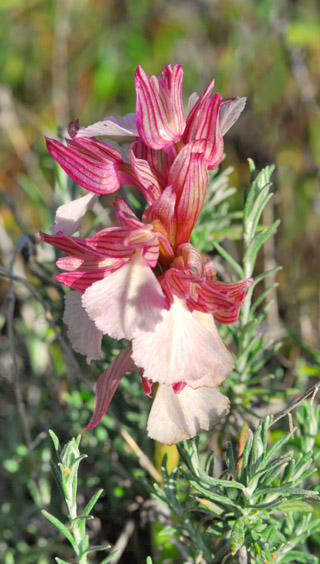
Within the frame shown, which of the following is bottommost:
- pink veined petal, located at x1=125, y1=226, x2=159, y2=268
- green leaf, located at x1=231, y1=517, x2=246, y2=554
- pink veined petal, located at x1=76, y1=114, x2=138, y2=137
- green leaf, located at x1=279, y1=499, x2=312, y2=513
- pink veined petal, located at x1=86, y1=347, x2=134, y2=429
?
green leaf, located at x1=279, y1=499, x2=312, y2=513

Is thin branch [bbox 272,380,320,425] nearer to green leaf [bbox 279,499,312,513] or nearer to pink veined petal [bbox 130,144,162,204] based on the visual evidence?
green leaf [bbox 279,499,312,513]

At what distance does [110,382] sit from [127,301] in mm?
120

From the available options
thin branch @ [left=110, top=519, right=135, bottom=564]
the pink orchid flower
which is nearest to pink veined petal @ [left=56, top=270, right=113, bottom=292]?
the pink orchid flower

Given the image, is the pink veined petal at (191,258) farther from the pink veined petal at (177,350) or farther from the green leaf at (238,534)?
the green leaf at (238,534)

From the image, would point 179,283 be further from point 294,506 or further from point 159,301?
point 294,506

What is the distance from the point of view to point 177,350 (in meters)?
0.51

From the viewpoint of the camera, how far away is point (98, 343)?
0.57 meters

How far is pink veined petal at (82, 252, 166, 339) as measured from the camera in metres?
0.50

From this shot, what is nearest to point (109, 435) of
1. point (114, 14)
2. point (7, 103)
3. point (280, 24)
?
point (7, 103)

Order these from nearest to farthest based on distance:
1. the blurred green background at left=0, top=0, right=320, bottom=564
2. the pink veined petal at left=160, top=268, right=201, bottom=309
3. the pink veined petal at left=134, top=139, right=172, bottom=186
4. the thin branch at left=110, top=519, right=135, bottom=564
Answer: the pink veined petal at left=160, top=268, right=201, bottom=309 < the pink veined petal at left=134, top=139, right=172, bottom=186 < the thin branch at left=110, top=519, right=135, bottom=564 < the blurred green background at left=0, top=0, right=320, bottom=564

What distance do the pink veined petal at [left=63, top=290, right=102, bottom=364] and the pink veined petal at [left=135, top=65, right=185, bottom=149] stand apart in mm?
178

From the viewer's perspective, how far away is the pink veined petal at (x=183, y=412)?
1.84 feet

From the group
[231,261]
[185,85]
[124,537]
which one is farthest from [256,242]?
[185,85]

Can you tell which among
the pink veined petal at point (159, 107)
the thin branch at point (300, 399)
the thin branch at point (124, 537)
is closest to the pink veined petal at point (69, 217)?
the pink veined petal at point (159, 107)
